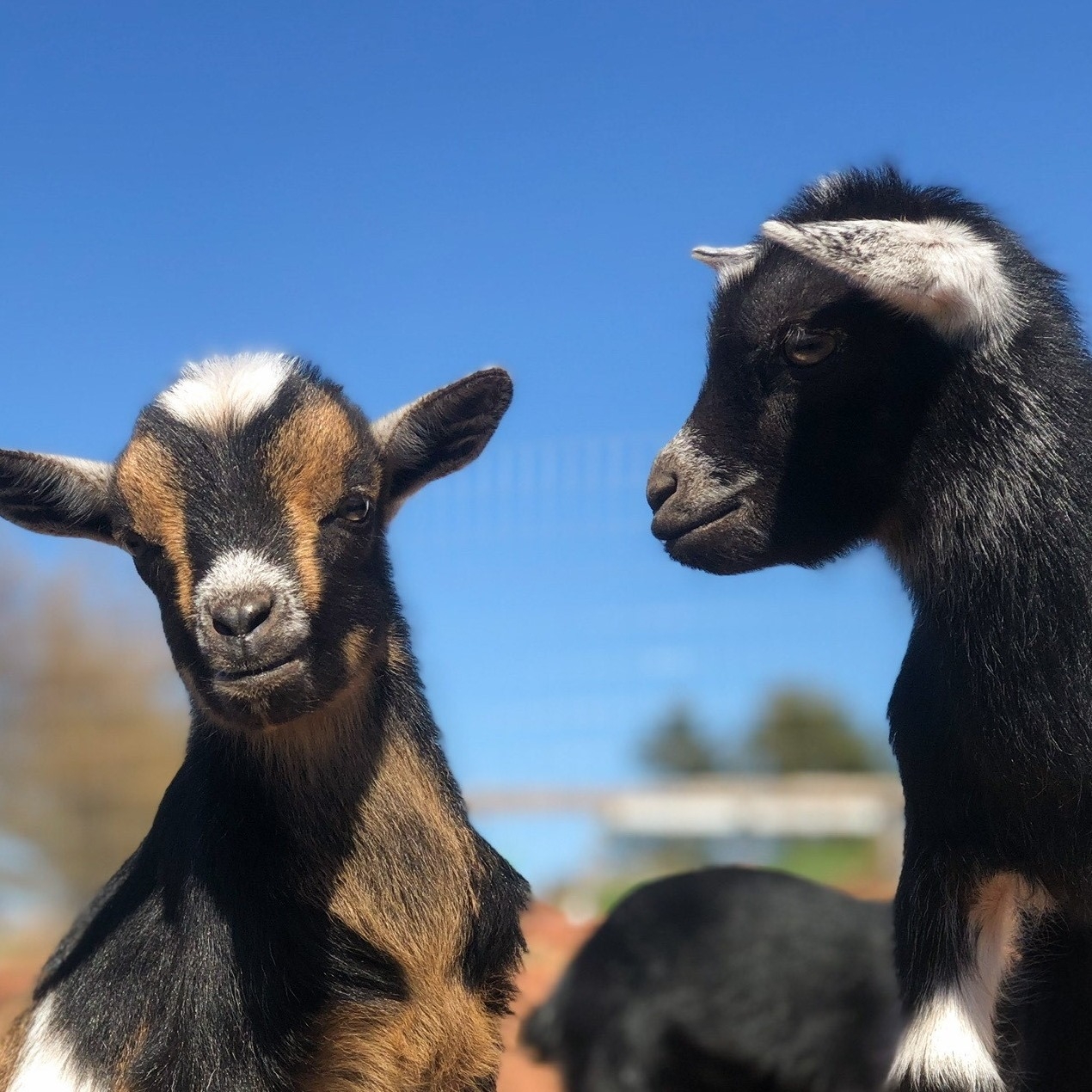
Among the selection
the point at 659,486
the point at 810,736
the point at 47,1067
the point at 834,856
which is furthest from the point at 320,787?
the point at 810,736

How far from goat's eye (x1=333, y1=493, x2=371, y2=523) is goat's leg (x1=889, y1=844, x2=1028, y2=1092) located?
5.30ft

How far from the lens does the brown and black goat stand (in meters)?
3.19

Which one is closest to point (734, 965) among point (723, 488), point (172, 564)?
point (723, 488)

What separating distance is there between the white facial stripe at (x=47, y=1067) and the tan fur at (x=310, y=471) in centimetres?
129

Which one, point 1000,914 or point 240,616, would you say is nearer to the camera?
point 240,616

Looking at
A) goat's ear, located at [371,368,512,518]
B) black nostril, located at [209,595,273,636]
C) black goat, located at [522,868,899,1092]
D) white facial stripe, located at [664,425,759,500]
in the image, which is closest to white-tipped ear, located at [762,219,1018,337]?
white facial stripe, located at [664,425,759,500]

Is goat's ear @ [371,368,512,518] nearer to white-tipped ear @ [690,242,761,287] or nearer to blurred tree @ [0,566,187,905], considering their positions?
white-tipped ear @ [690,242,761,287]

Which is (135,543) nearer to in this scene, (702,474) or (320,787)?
(320,787)

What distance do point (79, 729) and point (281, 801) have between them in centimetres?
714

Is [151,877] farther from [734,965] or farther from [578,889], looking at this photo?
[578,889]

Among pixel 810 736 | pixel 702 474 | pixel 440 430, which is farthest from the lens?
pixel 810 736

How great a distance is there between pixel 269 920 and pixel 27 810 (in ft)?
23.8

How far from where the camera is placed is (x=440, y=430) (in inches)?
151

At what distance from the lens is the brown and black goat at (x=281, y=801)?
3.19 meters
